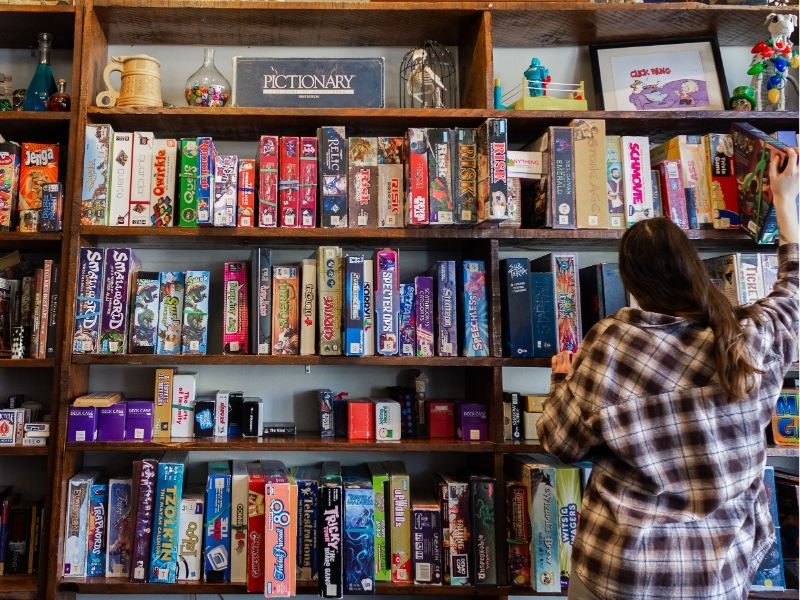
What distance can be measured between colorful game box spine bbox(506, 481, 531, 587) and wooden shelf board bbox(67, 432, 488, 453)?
150mm

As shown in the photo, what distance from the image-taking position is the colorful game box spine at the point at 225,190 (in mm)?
1487

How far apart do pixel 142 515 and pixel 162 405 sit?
293mm

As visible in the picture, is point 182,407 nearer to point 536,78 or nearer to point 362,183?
point 362,183

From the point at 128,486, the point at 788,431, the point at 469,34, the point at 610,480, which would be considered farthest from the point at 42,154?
the point at 788,431

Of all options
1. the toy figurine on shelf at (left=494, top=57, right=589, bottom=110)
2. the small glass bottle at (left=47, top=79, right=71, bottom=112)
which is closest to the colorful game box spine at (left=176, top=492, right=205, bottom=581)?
the small glass bottle at (left=47, top=79, right=71, bottom=112)

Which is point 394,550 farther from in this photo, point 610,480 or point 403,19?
point 403,19

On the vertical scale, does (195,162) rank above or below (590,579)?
above

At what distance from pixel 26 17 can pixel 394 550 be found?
190 centimetres

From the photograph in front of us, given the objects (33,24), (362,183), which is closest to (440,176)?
(362,183)

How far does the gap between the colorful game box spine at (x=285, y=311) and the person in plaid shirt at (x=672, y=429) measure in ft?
2.67

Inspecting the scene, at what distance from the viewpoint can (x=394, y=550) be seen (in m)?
1.46

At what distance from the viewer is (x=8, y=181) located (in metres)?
1.53

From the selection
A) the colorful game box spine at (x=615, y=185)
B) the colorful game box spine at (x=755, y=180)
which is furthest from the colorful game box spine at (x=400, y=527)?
the colorful game box spine at (x=755, y=180)

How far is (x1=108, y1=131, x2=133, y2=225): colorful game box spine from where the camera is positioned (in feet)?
4.97
